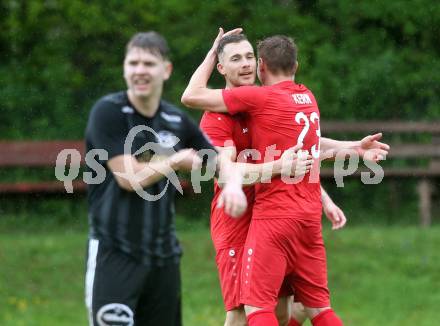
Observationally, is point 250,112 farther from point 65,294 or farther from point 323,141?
point 65,294

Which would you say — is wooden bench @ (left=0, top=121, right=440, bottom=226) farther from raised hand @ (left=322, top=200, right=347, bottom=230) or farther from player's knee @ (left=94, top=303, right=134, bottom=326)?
player's knee @ (left=94, top=303, right=134, bottom=326)

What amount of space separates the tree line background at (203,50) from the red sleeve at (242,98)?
9.28 metres

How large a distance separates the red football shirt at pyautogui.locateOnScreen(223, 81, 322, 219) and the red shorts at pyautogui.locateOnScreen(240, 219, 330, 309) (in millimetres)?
78

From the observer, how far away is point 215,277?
35.0 ft

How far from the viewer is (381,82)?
1534cm

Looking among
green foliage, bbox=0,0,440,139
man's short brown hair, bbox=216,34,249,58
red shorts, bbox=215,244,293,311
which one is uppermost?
green foliage, bbox=0,0,440,139

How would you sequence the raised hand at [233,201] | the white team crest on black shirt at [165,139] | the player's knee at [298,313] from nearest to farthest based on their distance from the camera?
the raised hand at [233,201] → the white team crest on black shirt at [165,139] → the player's knee at [298,313]

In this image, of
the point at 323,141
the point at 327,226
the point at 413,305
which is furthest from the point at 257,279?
the point at 327,226

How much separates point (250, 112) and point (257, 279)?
97 cm

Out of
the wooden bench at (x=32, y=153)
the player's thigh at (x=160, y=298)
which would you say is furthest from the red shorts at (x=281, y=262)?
the wooden bench at (x=32, y=153)

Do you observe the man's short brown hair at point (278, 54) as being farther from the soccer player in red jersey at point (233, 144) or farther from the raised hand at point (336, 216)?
the raised hand at point (336, 216)

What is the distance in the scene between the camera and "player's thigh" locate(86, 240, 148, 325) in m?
4.53

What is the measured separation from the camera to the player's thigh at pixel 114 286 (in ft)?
14.9

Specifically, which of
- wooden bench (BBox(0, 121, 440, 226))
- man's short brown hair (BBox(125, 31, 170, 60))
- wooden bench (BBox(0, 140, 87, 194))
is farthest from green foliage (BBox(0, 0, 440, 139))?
man's short brown hair (BBox(125, 31, 170, 60))
